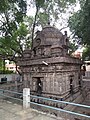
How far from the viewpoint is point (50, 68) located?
36.1 feet

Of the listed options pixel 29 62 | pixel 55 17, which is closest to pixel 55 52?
pixel 29 62

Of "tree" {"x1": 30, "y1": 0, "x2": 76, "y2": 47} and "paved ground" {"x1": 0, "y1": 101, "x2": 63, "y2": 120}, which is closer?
"paved ground" {"x1": 0, "y1": 101, "x2": 63, "y2": 120}

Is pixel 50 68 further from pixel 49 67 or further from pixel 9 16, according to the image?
pixel 9 16

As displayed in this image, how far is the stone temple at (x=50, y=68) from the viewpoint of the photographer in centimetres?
1066

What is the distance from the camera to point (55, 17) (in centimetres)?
2034

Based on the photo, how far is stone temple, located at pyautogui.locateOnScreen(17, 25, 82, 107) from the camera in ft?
35.0

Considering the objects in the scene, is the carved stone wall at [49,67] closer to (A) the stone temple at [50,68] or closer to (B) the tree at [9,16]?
(A) the stone temple at [50,68]

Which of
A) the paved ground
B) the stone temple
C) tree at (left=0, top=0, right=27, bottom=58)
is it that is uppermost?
tree at (left=0, top=0, right=27, bottom=58)

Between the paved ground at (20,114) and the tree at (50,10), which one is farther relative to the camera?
the tree at (50,10)

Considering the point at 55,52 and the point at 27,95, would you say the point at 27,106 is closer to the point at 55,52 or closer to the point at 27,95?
the point at 27,95

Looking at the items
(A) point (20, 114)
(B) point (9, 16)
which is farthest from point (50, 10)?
(A) point (20, 114)

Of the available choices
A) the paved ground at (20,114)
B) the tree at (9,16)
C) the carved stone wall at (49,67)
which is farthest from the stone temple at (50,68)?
the paved ground at (20,114)

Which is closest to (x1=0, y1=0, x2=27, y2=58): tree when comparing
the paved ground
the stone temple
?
the stone temple

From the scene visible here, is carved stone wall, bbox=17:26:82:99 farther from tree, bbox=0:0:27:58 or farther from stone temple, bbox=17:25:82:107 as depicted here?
tree, bbox=0:0:27:58
